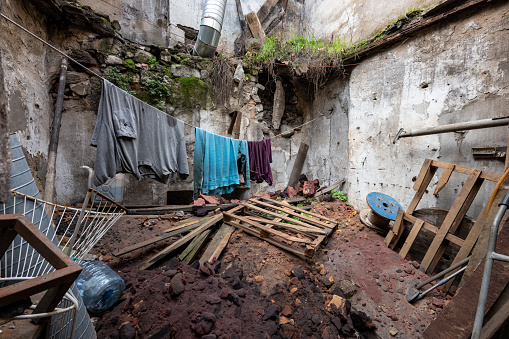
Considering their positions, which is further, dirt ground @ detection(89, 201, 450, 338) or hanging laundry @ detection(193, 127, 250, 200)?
hanging laundry @ detection(193, 127, 250, 200)

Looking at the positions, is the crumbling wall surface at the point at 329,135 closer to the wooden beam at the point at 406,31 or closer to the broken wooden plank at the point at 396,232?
the wooden beam at the point at 406,31

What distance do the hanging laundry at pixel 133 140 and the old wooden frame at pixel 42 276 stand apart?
5.62 feet

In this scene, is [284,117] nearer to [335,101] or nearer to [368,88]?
[335,101]

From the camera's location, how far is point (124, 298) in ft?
6.31

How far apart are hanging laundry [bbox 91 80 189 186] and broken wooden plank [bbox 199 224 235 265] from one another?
1.16 m

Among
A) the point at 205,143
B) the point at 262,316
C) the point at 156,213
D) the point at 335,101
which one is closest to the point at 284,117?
the point at 335,101

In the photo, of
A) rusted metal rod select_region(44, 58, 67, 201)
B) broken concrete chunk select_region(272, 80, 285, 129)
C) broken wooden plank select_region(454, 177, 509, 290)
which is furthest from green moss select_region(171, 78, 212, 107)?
broken wooden plank select_region(454, 177, 509, 290)

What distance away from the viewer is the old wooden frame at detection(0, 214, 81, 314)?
0.56m

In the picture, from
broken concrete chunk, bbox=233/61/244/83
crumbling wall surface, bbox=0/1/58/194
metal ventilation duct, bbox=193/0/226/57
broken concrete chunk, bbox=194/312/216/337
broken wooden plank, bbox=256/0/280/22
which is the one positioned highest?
broken wooden plank, bbox=256/0/280/22

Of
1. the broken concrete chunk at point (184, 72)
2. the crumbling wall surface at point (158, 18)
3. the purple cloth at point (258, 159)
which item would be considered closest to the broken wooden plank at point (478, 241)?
the purple cloth at point (258, 159)

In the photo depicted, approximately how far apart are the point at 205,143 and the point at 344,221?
313 centimetres

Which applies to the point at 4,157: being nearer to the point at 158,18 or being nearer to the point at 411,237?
the point at 411,237

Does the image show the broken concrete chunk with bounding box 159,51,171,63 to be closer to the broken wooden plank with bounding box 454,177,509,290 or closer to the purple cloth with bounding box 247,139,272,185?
the purple cloth with bounding box 247,139,272,185

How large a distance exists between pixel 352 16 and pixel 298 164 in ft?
13.3
